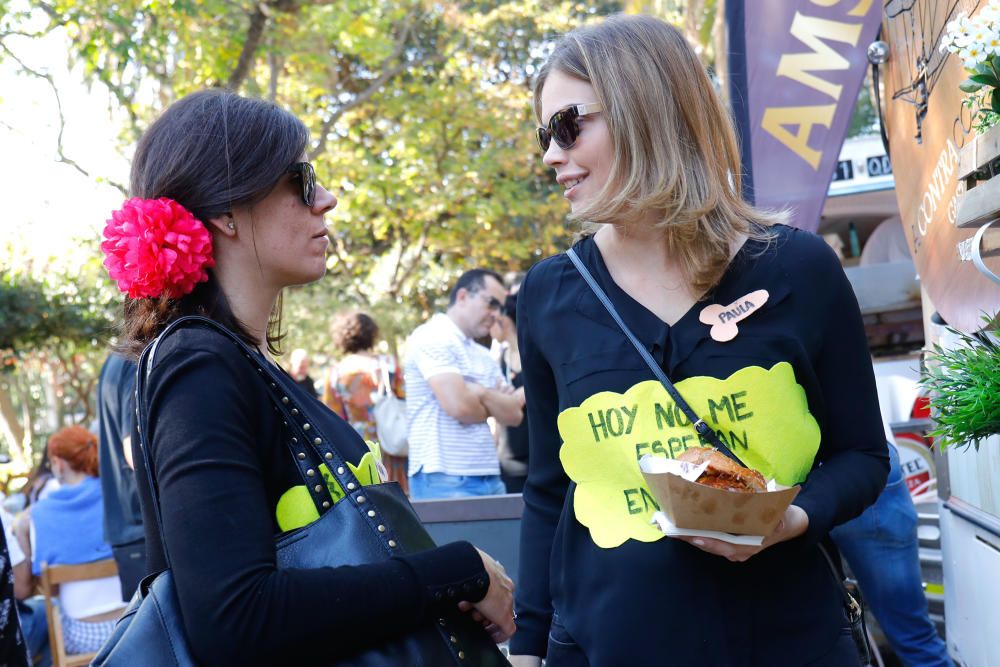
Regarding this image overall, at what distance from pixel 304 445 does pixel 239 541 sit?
23cm

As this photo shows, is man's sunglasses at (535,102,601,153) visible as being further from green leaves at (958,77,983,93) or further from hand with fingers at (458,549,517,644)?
hand with fingers at (458,549,517,644)

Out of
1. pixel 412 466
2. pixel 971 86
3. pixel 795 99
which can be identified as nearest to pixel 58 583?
pixel 412 466

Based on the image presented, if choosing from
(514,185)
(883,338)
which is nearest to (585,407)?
(883,338)

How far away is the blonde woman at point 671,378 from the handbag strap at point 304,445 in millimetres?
481

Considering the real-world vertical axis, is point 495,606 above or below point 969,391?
below

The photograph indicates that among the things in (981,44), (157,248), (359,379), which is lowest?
(359,379)

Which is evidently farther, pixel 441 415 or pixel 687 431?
pixel 441 415

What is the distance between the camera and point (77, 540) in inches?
231

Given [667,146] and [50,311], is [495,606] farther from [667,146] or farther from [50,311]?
[50,311]

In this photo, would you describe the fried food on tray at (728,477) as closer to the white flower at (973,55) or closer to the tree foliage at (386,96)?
the white flower at (973,55)

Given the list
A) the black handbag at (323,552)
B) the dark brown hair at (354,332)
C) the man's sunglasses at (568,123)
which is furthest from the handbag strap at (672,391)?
the dark brown hair at (354,332)

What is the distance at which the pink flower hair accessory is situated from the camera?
173 centimetres

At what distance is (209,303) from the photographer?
1832 millimetres

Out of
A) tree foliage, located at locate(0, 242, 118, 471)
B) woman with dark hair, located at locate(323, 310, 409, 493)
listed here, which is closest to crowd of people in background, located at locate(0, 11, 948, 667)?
woman with dark hair, located at locate(323, 310, 409, 493)
